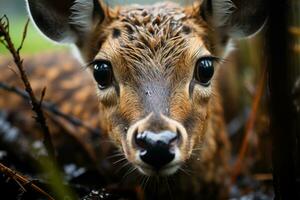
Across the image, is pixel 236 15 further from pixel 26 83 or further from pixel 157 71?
pixel 26 83

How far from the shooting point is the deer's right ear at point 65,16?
4.32 meters

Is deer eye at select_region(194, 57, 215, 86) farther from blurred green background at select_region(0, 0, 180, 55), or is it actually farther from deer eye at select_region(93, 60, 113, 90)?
blurred green background at select_region(0, 0, 180, 55)

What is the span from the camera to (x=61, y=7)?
444cm

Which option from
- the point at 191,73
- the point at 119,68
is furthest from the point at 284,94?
the point at 119,68

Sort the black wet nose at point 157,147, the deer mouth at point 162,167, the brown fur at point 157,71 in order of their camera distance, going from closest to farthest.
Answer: the black wet nose at point 157,147
the deer mouth at point 162,167
the brown fur at point 157,71

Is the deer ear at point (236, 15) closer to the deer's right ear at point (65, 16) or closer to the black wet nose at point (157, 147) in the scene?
the deer's right ear at point (65, 16)

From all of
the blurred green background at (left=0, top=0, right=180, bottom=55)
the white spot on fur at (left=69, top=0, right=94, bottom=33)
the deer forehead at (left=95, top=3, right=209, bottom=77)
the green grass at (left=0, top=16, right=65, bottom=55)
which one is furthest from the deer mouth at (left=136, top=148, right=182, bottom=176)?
the green grass at (left=0, top=16, right=65, bottom=55)

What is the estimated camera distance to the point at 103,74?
4070 millimetres

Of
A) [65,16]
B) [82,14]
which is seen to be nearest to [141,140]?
[82,14]

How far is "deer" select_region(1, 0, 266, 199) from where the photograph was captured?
329 centimetres

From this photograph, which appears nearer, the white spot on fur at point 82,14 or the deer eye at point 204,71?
the deer eye at point 204,71

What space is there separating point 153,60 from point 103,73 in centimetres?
44

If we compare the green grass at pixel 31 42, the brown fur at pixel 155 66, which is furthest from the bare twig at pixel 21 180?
the green grass at pixel 31 42

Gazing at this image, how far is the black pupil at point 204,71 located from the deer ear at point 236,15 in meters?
0.57
